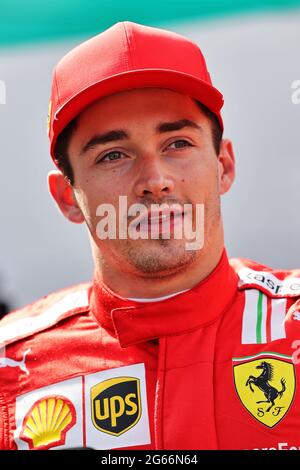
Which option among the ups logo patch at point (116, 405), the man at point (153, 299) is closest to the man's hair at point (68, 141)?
Result: the man at point (153, 299)

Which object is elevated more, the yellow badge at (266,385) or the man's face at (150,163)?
the man's face at (150,163)

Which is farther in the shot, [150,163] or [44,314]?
[44,314]

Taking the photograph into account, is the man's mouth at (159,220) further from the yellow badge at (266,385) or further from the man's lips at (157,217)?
the yellow badge at (266,385)

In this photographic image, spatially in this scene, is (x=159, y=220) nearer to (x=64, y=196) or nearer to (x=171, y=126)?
(x=171, y=126)

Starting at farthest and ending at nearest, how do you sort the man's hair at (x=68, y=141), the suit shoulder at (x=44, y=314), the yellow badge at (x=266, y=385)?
the suit shoulder at (x=44, y=314), the man's hair at (x=68, y=141), the yellow badge at (x=266, y=385)

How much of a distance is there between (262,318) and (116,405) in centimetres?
40

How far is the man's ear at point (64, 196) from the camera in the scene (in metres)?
1.95

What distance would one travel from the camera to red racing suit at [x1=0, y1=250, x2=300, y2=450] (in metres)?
1.60

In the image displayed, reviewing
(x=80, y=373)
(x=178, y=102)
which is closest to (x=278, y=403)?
(x=80, y=373)

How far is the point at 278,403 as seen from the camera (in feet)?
5.25

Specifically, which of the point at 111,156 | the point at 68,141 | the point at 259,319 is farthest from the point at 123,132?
the point at 259,319

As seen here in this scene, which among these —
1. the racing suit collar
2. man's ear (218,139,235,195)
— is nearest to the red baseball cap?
man's ear (218,139,235,195)

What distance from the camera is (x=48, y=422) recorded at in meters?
1.72

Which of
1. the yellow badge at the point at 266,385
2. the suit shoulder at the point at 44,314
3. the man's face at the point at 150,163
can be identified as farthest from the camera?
the suit shoulder at the point at 44,314
